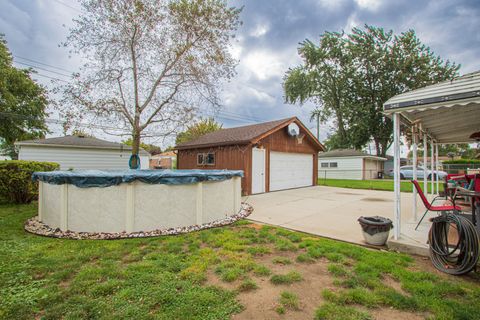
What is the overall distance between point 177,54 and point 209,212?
883 cm

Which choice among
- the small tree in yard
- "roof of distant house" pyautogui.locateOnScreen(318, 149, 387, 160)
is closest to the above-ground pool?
the small tree in yard

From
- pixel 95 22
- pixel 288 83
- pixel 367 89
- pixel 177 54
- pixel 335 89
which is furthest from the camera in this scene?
pixel 288 83

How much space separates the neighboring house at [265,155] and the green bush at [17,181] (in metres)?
7.07

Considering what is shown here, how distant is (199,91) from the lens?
11.5 meters

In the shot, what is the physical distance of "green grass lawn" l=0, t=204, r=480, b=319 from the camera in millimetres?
2188

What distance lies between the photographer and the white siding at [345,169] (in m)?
20.9


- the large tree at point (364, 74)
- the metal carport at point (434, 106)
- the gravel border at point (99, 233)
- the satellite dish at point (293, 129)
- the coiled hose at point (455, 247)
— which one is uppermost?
the large tree at point (364, 74)

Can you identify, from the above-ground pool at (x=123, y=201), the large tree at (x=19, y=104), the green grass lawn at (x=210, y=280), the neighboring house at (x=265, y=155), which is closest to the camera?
the green grass lawn at (x=210, y=280)

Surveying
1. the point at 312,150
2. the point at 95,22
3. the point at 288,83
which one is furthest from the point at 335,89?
the point at 95,22

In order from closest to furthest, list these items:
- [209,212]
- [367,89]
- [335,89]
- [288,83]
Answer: [209,212], [367,89], [335,89], [288,83]

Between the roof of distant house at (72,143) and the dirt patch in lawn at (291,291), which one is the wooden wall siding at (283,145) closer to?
the dirt patch in lawn at (291,291)

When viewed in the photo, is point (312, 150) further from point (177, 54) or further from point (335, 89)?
point (335, 89)

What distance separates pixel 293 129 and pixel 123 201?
9.58m

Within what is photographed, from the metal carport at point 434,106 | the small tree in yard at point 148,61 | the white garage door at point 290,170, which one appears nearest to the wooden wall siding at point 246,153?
the white garage door at point 290,170
